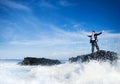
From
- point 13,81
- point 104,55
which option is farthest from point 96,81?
point 104,55

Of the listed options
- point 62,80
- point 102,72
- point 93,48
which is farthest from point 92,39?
point 62,80

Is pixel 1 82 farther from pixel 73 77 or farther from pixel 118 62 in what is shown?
pixel 118 62

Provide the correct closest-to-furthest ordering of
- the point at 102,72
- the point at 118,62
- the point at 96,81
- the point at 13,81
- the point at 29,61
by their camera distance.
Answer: the point at 96,81, the point at 13,81, the point at 102,72, the point at 118,62, the point at 29,61

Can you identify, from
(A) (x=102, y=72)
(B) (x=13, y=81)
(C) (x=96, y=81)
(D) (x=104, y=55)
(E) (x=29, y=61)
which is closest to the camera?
(C) (x=96, y=81)

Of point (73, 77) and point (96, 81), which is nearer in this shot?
Answer: point (96, 81)

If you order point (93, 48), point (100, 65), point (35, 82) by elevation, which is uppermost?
point (93, 48)

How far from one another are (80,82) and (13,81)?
3981 mm

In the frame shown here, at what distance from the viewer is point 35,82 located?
12766 millimetres

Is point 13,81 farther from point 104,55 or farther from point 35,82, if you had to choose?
point 104,55

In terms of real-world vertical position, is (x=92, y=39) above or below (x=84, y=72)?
above

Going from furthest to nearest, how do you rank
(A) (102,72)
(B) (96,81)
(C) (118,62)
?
1. (C) (118,62)
2. (A) (102,72)
3. (B) (96,81)

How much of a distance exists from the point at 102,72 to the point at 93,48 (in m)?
6.39

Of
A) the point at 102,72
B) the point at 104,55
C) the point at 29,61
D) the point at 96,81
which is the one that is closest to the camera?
the point at 96,81

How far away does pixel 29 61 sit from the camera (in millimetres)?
33188
